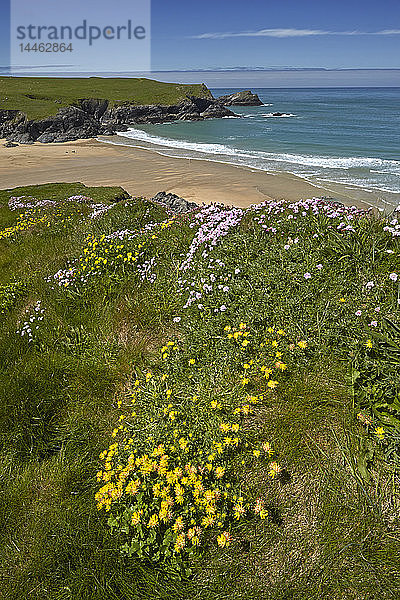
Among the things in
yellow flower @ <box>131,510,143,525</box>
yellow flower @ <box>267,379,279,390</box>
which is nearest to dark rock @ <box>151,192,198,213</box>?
yellow flower @ <box>267,379,279,390</box>

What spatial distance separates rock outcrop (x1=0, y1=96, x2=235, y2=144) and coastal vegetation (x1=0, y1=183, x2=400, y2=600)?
62.7m

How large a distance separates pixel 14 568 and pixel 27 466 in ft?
3.52

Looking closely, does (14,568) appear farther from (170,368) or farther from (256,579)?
(170,368)

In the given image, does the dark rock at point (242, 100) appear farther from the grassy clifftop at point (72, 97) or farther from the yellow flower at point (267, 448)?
the yellow flower at point (267, 448)

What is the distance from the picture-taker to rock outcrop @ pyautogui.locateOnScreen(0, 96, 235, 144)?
209ft

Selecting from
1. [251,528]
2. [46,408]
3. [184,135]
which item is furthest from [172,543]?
[184,135]

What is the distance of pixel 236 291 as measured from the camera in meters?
5.27

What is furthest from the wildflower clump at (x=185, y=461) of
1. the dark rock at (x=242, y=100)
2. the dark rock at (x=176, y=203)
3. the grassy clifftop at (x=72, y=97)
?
the dark rock at (x=242, y=100)

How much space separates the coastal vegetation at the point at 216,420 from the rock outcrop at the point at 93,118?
62.7 meters

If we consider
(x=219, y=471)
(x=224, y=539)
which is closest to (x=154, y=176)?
(x=219, y=471)

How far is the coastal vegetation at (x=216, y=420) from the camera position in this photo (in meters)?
3.00

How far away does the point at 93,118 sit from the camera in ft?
259

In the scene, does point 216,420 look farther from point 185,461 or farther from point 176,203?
point 176,203

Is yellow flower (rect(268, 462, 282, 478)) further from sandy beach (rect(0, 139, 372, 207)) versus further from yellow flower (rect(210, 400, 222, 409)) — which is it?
sandy beach (rect(0, 139, 372, 207))
